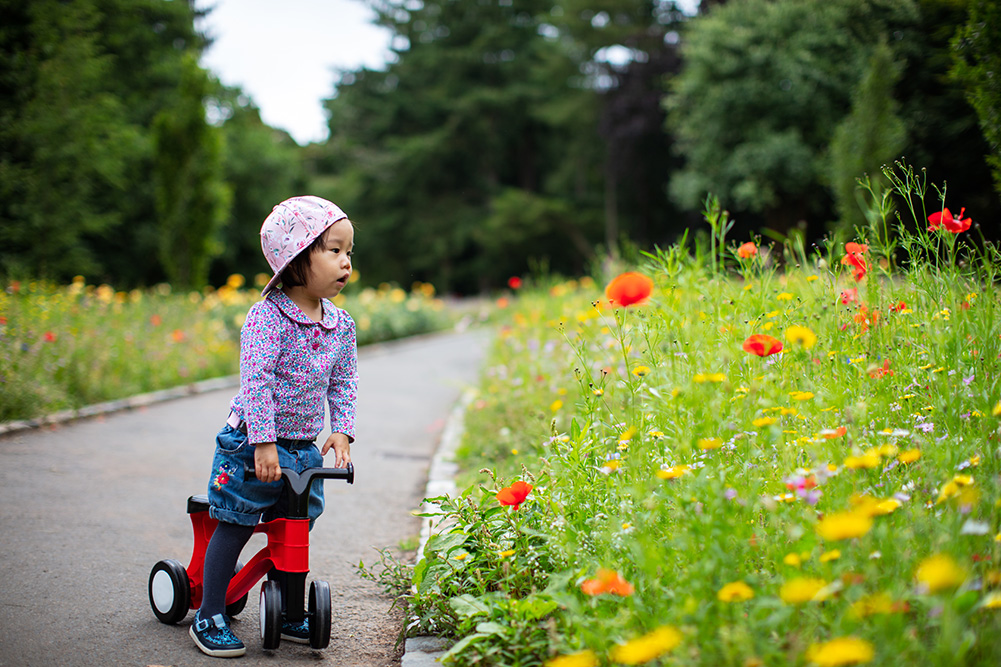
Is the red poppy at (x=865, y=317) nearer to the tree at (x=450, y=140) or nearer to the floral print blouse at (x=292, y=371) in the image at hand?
the floral print blouse at (x=292, y=371)

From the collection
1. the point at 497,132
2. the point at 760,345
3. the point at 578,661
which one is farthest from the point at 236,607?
the point at 497,132

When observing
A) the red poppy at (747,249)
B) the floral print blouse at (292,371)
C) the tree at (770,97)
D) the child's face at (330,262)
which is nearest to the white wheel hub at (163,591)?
the floral print blouse at (292,371)

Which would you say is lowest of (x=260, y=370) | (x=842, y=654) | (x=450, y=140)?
(x=842, y=654)

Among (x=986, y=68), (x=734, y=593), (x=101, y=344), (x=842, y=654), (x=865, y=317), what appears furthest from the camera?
(x=101, y=344)

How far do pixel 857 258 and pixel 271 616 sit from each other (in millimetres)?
2578

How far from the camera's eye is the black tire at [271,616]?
2121 mm

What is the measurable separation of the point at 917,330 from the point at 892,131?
1053cm

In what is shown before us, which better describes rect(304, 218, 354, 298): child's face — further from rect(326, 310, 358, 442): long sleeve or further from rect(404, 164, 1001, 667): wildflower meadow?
rect(404, 164, 1001, 667): wildflower meadow

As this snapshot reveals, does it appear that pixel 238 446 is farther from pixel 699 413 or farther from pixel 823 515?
pixel 823 515

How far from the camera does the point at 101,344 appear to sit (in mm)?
6586

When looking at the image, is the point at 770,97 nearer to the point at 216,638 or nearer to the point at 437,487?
the point at 437,487

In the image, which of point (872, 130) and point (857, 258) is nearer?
point (857, 258)

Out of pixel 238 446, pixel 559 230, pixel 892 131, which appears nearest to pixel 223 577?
pixel 238 446

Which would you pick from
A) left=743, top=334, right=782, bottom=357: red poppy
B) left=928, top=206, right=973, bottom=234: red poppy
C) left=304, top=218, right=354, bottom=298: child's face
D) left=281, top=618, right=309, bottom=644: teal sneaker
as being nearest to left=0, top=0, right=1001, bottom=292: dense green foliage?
left=928, top=206, right=973, bottom=234: red poppy
